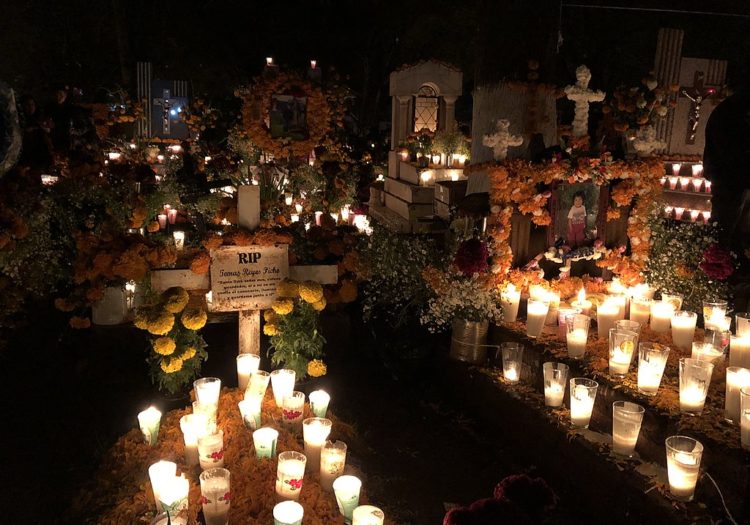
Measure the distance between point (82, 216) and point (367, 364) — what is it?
3474mm

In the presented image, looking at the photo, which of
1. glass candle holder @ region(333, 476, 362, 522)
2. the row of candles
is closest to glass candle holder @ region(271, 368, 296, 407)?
the row of candles

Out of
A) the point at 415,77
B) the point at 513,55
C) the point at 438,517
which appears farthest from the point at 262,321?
the point at 415,77

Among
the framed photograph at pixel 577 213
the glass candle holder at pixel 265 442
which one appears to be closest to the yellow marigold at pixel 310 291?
the glass candle holder at pixel 265 442

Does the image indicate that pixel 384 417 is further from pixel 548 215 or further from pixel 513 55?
pixel 513 55

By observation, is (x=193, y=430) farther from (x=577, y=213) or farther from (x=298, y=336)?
(x=577, y=213)

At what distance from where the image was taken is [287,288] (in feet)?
17.6

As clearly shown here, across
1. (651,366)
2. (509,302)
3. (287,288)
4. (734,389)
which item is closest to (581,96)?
(509,302)

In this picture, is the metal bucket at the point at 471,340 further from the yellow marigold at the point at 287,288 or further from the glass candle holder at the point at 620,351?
the yellow marigold at the point at 287,288

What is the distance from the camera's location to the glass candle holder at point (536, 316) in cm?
603

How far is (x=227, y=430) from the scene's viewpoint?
498 centimetres

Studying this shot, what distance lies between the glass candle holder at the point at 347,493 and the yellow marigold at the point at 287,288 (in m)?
1.84

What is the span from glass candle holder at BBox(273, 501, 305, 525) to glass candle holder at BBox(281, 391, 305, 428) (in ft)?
4.51

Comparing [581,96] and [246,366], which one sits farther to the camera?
[581,96]

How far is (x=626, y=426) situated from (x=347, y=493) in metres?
2.02
